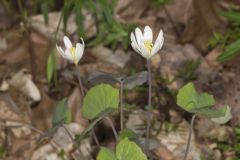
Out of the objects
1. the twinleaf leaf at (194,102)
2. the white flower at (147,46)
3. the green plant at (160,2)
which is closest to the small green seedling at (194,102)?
the twinleaf leaf at (194,102)

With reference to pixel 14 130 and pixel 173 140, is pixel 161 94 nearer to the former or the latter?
pixel 173 140

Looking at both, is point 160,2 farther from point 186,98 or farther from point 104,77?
point 186,98

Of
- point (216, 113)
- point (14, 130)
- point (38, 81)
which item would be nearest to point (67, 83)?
point (38, 81)

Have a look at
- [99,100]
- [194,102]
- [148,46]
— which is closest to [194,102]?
[194,102]

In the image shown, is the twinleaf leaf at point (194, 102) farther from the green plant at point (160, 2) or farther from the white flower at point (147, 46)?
the green plant at point (160, 2)

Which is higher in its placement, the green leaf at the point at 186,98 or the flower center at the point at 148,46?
the flower center at the point at 148,46

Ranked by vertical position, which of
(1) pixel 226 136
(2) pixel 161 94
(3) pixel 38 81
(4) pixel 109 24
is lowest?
(1) pixel 226 136
